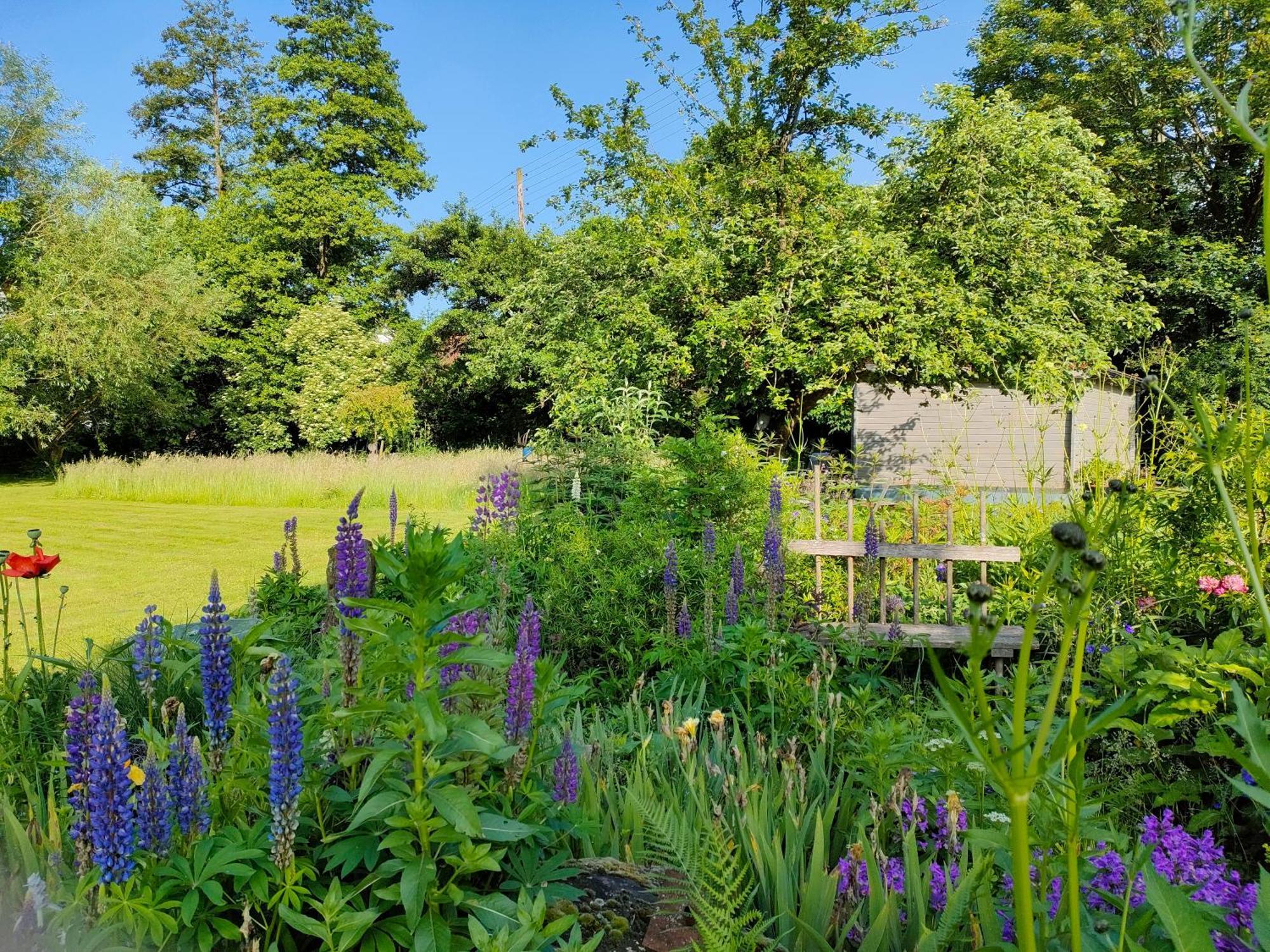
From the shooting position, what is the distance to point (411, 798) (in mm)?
1204

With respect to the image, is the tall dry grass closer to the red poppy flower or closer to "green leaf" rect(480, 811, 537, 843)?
the red poppy flower

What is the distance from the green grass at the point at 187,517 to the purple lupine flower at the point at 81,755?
115 inches

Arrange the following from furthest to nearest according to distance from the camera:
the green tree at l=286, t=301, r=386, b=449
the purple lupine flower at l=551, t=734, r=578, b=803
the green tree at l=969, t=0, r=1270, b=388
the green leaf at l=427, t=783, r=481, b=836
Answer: the green tree at l=286, t=301, r=386, b=449, the green tree at l=969, t=0, r=1270, b=388, the purple lupine flower at l=551, t=734, r=578, b=803, the green leaf at l=427, t=783, r=481, b=836

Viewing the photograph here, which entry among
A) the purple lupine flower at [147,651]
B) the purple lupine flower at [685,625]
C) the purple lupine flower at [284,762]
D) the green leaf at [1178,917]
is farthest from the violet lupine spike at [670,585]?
the green leaf at [1178,917]

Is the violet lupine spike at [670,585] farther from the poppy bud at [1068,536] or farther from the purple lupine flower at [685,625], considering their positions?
the poppy bud at [1068,536]

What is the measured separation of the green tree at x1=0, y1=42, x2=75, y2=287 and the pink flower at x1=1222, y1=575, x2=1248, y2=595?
23.0 meters

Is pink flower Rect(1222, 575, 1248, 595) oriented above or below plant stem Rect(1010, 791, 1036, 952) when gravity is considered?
below

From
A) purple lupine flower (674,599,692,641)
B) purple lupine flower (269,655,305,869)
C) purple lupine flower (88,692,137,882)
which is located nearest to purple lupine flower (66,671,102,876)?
purple lupine flower (88,692,137,882)

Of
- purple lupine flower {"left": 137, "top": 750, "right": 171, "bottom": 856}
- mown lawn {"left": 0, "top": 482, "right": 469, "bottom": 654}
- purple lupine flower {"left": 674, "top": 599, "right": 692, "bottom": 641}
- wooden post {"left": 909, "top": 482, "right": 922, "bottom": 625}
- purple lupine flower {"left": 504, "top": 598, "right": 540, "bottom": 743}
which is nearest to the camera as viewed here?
purple lupine flower {"left": 137, "top": 750, "right": 171, "bottom": 856}

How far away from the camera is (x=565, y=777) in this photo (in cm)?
163

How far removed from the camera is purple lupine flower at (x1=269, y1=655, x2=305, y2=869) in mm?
1150

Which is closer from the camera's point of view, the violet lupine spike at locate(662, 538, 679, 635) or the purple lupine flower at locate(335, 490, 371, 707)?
the purple lupine flower at locate(335, 490, 371, 707)

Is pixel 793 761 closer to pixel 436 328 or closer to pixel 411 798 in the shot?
pixel 411 798

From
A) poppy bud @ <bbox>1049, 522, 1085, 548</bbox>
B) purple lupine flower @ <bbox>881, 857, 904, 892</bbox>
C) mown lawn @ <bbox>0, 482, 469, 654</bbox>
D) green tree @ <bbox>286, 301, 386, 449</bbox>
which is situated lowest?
mown lawn @ <bbox>0, 482, 469, 654</bbox>
